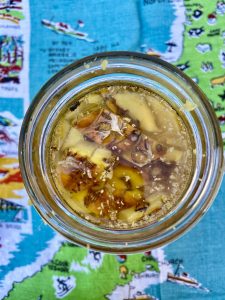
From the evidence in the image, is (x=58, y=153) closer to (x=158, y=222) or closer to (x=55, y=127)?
(x=55, y=127)

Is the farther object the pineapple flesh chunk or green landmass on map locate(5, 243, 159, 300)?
green landmass on map locate(5, 243, 159, 300)

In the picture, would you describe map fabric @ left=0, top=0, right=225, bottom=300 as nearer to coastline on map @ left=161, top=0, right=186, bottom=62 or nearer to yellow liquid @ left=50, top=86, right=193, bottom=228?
coastline on map @ left=161, top=0, right=186, bottom=62

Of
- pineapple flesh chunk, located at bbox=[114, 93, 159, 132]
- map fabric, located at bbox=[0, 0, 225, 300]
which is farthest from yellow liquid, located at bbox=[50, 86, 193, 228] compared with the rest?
map fabric, located at bbox=[0, 0, 225, 300]

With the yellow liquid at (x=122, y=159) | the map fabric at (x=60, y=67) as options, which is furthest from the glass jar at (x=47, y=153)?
the map fabric at (x=60, y=67)

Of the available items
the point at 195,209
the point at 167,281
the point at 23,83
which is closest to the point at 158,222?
the point at 195,209

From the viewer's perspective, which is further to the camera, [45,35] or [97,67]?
[45,35]

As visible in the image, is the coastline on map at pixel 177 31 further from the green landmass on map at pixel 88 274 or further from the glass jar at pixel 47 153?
the green landmass on map at pixel 88 274
